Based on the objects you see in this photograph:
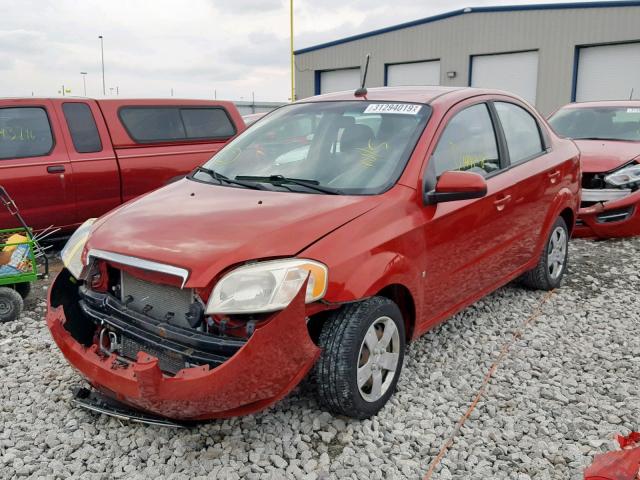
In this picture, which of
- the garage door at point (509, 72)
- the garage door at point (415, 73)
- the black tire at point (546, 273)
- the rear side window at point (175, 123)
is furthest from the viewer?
the garage door at point (415, 73)

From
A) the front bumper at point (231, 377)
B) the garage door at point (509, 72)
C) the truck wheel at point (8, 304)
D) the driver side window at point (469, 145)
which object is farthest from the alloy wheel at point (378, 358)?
the garage door at point (509, 72)

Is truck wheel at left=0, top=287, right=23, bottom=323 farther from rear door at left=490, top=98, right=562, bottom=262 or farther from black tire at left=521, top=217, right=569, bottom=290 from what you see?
black tire at left=521, top=217, right=569, bottom=290

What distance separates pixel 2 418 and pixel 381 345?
2.04m

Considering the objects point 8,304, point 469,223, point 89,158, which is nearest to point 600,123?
point 469,223

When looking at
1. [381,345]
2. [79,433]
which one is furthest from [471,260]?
[79,433]

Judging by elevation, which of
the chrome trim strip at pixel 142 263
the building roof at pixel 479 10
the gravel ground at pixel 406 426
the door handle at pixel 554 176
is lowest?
the gravel ground at pixel 406 426

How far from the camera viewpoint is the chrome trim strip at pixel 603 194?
6.55 meters

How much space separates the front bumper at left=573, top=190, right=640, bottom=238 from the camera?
6.49 meters

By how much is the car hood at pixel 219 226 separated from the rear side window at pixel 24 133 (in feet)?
10.5

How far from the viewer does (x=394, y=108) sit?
364 cm

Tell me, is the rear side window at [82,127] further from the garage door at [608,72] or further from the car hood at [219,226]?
the garage door at [608,72]

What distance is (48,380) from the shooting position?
3.54 metres

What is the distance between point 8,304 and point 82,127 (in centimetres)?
246

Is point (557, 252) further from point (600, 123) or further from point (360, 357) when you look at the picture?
point (600, 123)
